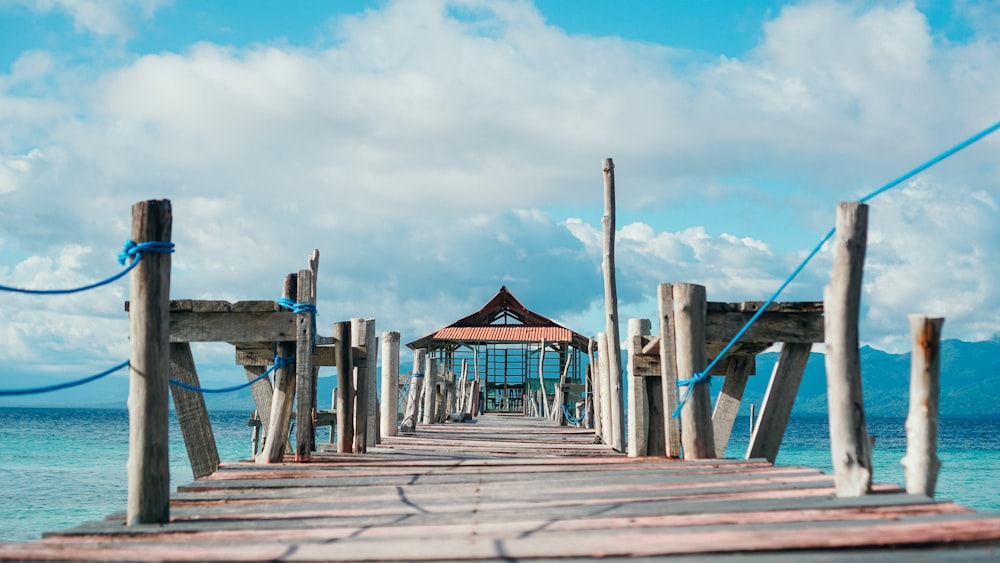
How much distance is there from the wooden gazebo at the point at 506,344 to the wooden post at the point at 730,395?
779 inches

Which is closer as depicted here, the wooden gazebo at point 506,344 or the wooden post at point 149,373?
the wooden post at point 149,373

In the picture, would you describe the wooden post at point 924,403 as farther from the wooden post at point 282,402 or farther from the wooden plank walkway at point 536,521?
the wooden post at point 282,402

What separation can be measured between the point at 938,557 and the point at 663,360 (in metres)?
3.86

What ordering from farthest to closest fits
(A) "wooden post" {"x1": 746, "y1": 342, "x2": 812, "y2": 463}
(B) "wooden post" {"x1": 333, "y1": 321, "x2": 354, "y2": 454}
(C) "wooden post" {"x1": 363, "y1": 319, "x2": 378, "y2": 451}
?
(C) "wooden post" {"x1": 363, "y1": 319, "x2": 378, "y2": 451}, (B) "wooden post" {"x1": 333, "y1": 321, "x2": 354, "y2": 454}, (A) "wooden post" {"x1": 746, "y1": 342, "x2": 812, "y2": 463}

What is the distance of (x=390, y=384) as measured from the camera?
12367 mm

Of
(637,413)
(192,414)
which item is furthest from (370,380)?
(637,413)

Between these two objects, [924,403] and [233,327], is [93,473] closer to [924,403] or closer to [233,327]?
[233,327]

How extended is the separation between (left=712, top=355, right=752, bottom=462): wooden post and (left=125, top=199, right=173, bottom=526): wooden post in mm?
5464

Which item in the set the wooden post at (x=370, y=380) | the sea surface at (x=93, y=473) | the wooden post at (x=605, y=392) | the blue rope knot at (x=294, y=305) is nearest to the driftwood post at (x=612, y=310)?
the wooden post at (x=605, y=392)

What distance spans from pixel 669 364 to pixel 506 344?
85.6ft

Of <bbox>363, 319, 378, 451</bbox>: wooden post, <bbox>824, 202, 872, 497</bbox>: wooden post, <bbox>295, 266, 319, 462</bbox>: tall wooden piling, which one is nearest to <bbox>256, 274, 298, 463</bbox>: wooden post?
<bbox>295, 266, 319, 462</bbox>: tall wooden piling

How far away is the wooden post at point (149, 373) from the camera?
464cm

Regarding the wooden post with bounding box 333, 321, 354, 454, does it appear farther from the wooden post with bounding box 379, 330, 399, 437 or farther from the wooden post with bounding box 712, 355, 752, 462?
the wooden post with bounding box 712, 355, 752, 462

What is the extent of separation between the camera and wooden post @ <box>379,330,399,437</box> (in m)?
11.9
